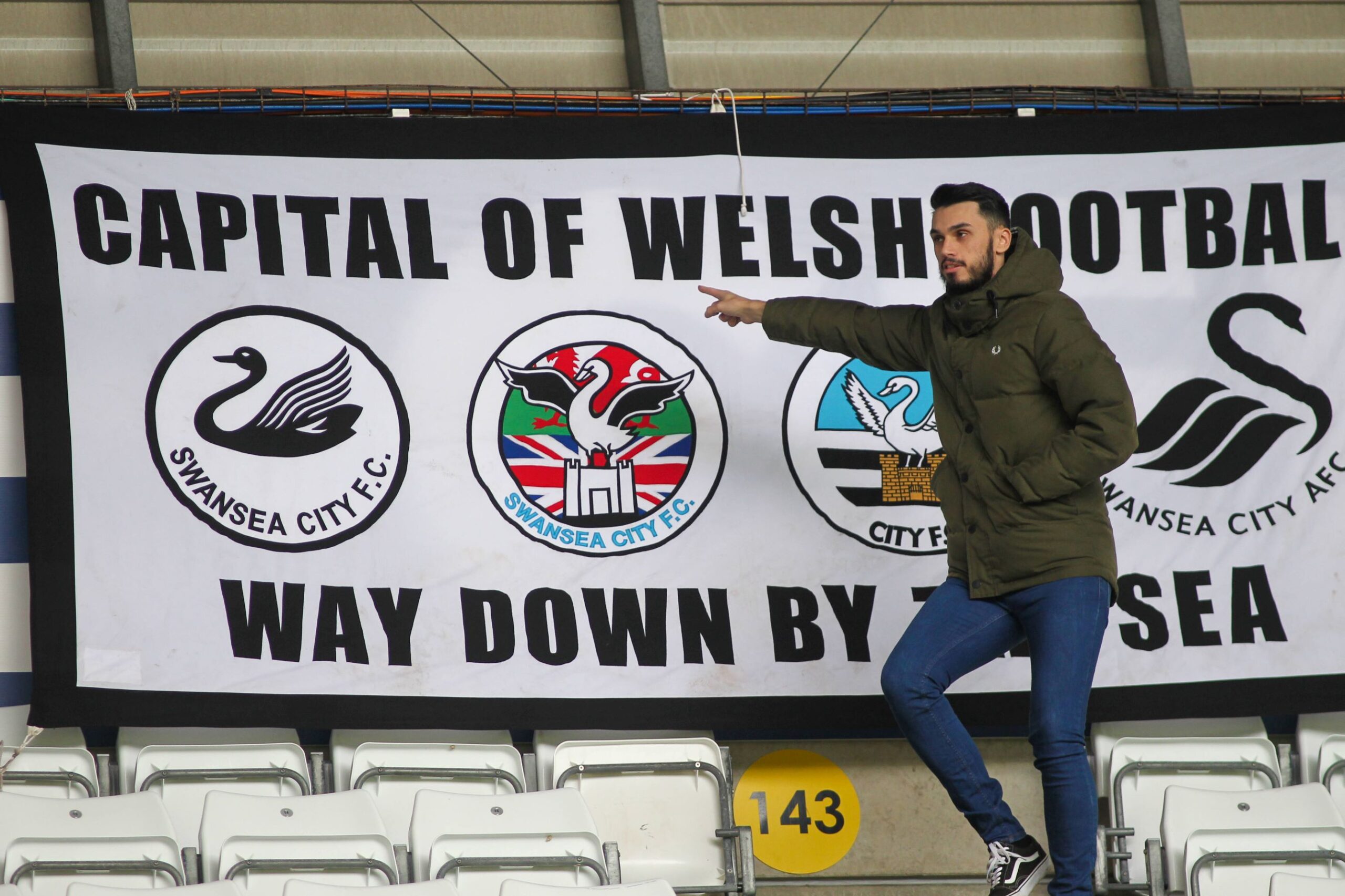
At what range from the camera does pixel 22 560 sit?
4102mm

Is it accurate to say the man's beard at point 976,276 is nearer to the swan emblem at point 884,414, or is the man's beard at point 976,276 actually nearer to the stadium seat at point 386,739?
the swan emblem at point 884,414

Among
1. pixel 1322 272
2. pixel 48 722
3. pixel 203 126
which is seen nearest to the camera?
pixel 48 722

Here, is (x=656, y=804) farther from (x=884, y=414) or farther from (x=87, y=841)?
(x=87, y=841)

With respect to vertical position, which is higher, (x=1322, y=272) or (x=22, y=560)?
(x=1322, y=272)

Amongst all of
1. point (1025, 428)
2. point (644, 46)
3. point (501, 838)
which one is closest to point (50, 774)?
point (501, 838)

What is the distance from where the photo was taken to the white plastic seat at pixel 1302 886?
354 centimetres

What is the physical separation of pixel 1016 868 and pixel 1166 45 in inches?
130

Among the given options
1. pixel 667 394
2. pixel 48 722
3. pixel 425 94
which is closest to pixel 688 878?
pixel 667 394

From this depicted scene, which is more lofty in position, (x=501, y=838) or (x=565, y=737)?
(x=565, y=737)

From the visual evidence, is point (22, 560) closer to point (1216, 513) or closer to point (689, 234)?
point (689, 234)

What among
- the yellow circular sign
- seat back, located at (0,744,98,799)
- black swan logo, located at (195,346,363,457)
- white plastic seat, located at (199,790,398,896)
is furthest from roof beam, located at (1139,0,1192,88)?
seat back, located at (0,744,98,799)

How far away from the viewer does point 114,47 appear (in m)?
4.62

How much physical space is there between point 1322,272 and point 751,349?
1848 mm

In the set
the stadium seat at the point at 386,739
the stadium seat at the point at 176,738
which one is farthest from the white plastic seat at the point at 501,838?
the stadium seat at the point at 176,738
